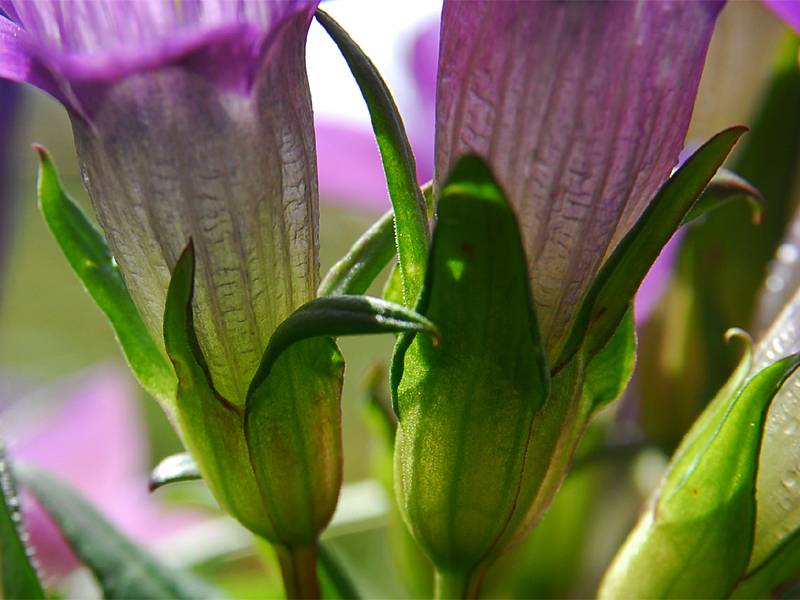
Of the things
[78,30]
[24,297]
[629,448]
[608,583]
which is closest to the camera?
[78,30]

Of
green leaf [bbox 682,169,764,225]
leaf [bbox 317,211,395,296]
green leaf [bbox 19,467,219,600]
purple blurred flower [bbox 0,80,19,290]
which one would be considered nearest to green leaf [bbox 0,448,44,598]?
green leaf [bbox 19,467,219,600]

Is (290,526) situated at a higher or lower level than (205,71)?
lower

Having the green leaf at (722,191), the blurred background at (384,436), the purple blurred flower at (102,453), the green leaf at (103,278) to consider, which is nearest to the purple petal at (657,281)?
the blurred background at (384,436)

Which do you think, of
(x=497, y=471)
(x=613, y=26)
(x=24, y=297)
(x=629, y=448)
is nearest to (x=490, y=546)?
(x=497, y=471)

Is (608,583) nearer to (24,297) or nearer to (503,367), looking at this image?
(503,367)

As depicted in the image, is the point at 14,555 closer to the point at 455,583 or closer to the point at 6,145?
the point at 455,583

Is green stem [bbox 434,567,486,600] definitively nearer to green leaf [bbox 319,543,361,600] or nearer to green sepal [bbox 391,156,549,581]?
green sepal [bbox 391,156,549,581]

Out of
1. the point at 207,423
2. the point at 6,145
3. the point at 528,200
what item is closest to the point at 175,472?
the point at 207,423

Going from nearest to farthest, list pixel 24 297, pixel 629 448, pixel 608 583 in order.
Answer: pixel 608 583 → pixel 629 448 → pixel 24 297
